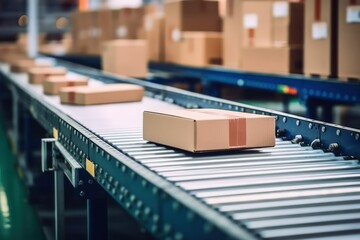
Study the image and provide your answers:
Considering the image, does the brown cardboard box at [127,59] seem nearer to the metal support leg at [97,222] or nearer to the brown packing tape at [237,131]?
the metal support leg at [97,222]

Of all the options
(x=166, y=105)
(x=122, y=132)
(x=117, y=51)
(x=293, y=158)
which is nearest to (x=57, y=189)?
(x=122, y=132)

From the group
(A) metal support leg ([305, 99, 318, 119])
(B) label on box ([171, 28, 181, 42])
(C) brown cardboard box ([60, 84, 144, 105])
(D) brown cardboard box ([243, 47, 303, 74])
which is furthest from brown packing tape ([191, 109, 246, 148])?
(B) label on box ([171, 28, 181, 42])

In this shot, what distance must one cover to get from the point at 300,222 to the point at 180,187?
428 millimetres

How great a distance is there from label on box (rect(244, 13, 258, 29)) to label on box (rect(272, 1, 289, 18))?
343 millimetres

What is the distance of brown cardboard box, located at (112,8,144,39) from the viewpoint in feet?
34.3

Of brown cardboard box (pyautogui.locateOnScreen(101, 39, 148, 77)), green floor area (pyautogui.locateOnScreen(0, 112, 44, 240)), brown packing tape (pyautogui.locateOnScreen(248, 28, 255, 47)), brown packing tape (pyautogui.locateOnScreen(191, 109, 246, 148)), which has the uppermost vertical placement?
brown packing tape (pyautogui.locateOnScreen(248, 28, 255, 47))

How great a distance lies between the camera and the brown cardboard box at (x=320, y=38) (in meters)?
4.89

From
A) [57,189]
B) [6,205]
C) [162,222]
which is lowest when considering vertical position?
[6,205]

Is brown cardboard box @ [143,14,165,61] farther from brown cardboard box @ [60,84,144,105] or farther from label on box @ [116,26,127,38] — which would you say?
brown cardboard box @ [60,84,144,105]

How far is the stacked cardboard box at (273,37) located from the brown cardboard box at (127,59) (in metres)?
1.55

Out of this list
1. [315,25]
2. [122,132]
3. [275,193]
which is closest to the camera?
[275,193]

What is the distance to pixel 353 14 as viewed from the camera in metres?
4.54

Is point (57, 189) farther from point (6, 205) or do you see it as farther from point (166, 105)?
point (6, 205)

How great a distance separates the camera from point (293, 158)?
8.29 feet
